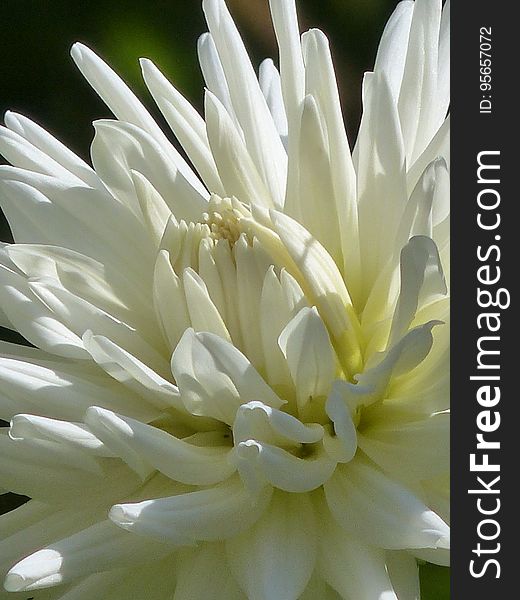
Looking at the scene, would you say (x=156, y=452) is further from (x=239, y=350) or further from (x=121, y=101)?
(x=121, y=101)

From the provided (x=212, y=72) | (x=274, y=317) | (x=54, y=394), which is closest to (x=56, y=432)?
(x=54, y=394)

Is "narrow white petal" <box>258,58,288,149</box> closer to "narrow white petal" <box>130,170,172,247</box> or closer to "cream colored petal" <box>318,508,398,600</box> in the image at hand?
"narrow white petal" <box>130,170,172,247</box>

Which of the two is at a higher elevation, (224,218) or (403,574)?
(224,218)

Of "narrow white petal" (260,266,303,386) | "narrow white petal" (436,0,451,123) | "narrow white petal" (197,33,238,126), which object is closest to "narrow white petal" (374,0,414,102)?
"narrow white petal" (436,0,451,123)

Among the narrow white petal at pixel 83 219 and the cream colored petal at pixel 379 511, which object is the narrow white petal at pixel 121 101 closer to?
the narrow white petal at pixel 83 219

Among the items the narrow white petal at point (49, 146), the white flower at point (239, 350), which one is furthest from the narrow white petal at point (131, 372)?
the narrow white petal at point (49, 146)

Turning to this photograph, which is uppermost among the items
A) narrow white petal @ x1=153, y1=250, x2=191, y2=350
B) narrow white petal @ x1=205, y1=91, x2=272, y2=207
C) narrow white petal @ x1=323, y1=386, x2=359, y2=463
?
narrow white petal @ x1=205, y1=91, x2=272, y2=207

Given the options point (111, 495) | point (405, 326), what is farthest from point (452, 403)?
point (111, 495)

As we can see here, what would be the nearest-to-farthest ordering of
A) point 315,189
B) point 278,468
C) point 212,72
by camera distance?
point 278,468 → point 315,189 → point 212,72
